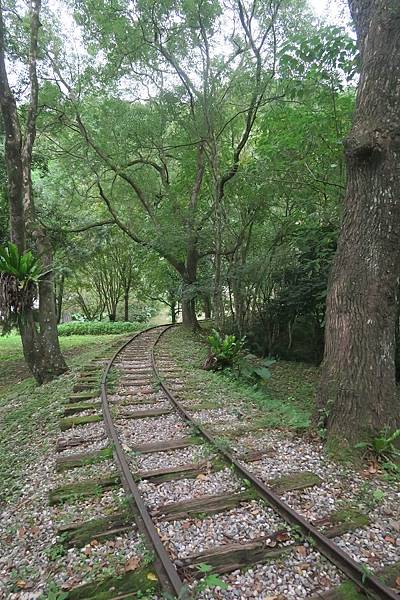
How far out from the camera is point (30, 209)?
7512mm

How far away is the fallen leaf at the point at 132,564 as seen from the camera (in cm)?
227

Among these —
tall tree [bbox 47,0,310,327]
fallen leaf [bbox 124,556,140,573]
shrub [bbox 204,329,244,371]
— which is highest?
tall tree [bbox 47,0,310,327]

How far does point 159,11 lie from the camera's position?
8.28 m

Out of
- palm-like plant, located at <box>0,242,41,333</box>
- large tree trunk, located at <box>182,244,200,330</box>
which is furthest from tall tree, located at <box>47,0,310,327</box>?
palm-like plant, located at <box>0,242,41,333</box>

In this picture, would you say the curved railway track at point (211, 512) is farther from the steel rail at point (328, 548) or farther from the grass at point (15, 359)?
the grass at point (15, 359)

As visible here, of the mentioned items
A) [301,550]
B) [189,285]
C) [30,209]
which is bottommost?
[301,550]

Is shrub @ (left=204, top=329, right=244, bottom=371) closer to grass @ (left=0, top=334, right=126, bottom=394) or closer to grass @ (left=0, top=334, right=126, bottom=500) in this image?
grass @ (left=0, top=334, right=126, bottom=500)

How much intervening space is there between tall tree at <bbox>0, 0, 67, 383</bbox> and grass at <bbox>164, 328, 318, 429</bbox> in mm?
3057

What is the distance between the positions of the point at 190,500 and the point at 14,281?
5.25 m

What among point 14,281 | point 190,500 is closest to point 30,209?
point 14,281

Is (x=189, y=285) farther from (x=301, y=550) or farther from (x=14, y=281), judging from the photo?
(x=301, y=550)

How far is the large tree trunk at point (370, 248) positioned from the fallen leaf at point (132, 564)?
230cm

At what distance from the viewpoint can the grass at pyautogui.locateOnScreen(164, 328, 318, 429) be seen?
489 centimetres

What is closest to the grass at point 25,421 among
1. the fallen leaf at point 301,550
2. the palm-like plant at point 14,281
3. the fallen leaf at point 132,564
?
the palm-like plant at point 14,281
